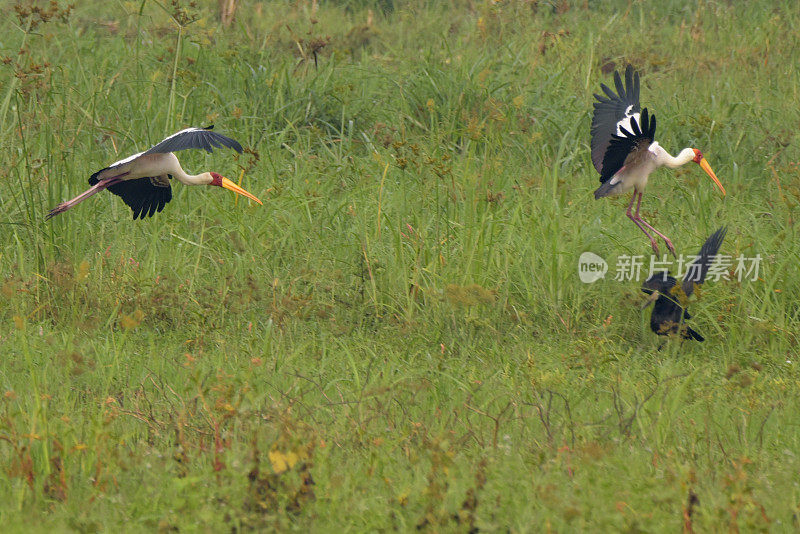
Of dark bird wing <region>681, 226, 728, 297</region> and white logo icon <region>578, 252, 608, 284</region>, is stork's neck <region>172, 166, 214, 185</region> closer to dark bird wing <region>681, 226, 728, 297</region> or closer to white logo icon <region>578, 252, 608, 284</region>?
white logo icon <region>578, 252, 608, 284</region>

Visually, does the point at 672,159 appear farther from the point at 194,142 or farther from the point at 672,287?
the point at 194,142

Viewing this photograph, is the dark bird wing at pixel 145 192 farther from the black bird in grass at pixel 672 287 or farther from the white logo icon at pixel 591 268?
the black bird in grass at pixel 672 287

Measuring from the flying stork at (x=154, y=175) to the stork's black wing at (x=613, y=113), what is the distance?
5.14ft

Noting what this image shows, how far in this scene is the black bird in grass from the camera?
4.02m

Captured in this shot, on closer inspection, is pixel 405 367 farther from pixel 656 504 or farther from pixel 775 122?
pixel 775 122

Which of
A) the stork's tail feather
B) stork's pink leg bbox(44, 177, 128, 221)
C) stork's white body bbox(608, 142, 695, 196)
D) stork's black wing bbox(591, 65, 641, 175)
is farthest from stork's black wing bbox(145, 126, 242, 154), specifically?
the stork's tail feather

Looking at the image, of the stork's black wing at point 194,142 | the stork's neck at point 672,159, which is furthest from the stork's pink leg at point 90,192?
the stork's neck at point 672,159

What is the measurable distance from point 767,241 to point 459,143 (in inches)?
93.2

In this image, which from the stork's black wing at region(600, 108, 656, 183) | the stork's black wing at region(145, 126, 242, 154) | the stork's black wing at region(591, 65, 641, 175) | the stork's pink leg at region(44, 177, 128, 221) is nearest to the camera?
the stork's black wing at region(145, 126, 242, 154)

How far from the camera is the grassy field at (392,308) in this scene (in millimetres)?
2693

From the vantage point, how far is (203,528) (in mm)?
2535

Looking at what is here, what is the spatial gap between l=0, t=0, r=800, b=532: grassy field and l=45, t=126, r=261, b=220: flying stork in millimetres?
359

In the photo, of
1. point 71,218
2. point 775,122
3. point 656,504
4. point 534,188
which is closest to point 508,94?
point 534,188

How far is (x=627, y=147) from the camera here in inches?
162
